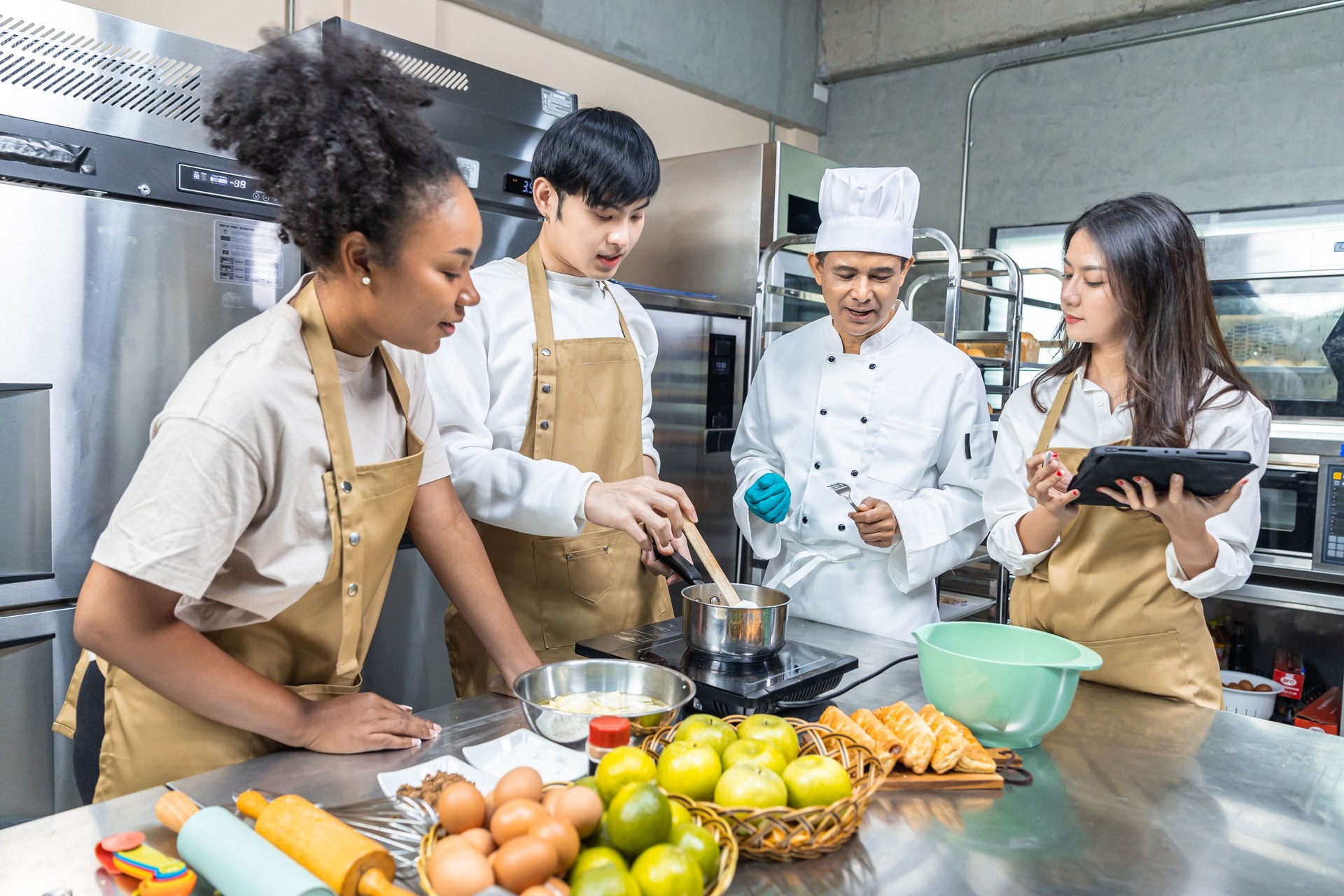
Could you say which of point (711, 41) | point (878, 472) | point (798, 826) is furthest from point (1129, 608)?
point (711, 41)

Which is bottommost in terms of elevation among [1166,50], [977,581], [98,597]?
[977,581]

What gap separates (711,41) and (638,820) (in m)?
4.65

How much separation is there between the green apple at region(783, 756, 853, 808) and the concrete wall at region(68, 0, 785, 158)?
187 centimetres

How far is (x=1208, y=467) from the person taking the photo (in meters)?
1.37

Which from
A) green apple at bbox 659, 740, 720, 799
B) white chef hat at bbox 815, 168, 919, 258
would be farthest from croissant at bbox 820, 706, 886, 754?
white chef hat at bbox 815, 168, 919, 258

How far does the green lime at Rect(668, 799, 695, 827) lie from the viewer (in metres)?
0.85

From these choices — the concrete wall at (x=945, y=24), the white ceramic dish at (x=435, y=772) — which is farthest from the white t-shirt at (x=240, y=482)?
the concrete wall at (x=945, y=24)

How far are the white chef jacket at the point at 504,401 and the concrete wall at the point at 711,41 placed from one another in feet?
7.67

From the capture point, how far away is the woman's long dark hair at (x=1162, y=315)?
1.67 metres

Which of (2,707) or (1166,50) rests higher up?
(1166,50)

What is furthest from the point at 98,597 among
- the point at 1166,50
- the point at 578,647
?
the point at 1166,50

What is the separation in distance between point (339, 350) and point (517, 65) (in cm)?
295

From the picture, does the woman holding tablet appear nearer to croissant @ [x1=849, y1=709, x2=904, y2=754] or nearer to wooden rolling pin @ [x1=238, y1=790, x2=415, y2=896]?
croissant @ [x1=849, y1=709, x2=904, y2=754]

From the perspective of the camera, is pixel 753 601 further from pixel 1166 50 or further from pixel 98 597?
pixel 1166 50
